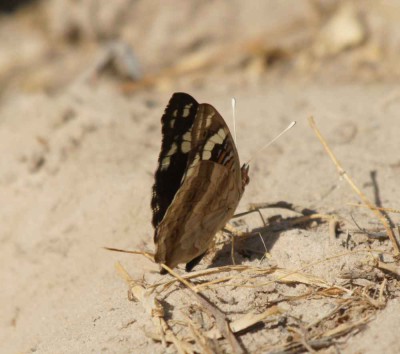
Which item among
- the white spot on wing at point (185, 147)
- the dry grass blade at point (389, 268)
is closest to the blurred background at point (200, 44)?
the white spot on wing at point (185, 147)

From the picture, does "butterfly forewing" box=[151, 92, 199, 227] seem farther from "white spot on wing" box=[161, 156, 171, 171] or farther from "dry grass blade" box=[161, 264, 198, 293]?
"dry grass blade" box=[161, 264, 198, 293]

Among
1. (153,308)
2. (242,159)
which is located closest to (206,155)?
(153,308)

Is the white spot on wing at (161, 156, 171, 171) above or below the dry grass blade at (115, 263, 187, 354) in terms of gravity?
above

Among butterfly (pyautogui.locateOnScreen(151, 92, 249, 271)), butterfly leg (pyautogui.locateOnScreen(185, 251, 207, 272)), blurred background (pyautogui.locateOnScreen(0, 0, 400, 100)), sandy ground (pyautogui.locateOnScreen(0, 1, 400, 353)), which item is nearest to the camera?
sandy ground (pyautogui.locateOnScreen(0, 1, 400, 353))

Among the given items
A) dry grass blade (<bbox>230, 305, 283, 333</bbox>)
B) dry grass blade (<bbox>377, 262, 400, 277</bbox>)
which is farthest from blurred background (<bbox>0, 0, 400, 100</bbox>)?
dry grass blade (<bbox>230, 305, 283, 333</bbox>)

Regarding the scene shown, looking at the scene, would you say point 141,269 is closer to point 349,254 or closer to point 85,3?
point 349,254

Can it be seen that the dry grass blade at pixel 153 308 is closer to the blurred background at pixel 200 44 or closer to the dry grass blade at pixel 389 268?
the dry grass blade at pixel 389 268
